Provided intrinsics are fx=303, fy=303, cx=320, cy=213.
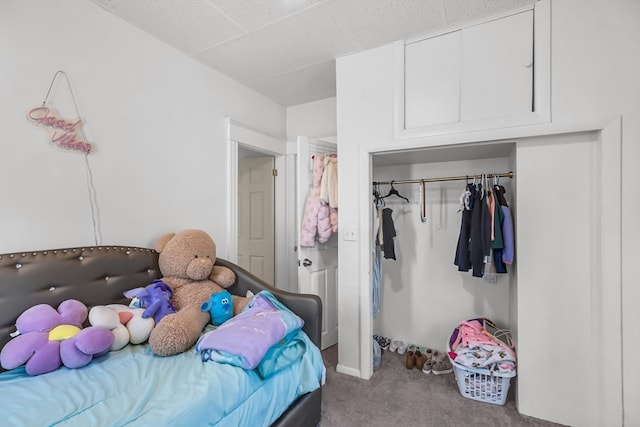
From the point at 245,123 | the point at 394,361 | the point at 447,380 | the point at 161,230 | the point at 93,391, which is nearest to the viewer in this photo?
the point at 93,391

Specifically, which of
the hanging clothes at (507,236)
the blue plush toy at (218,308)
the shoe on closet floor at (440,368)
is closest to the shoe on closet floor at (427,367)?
the shoe on closet floor at (440,368)

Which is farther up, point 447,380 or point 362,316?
point 362,316

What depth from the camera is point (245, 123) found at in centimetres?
289

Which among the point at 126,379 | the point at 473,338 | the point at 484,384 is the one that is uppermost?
the point at 126,379

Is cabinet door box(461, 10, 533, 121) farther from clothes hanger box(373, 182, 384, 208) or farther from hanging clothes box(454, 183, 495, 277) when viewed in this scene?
clothes hanger box(373, 182, 384, 208)

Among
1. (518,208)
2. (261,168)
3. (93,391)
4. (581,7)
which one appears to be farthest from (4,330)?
(581,7)

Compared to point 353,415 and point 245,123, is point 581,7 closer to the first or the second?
point 245,123

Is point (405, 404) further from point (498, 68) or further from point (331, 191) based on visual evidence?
point (498, 68)

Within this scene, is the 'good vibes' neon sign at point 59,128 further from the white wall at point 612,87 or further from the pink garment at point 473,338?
the pink garment at point 473,338

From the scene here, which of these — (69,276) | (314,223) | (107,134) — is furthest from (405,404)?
(107,134)

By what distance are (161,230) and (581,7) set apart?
294 cm

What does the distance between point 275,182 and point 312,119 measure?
810 millimetres

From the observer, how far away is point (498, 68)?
6.33 ft

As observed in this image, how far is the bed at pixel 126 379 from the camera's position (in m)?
1.03
